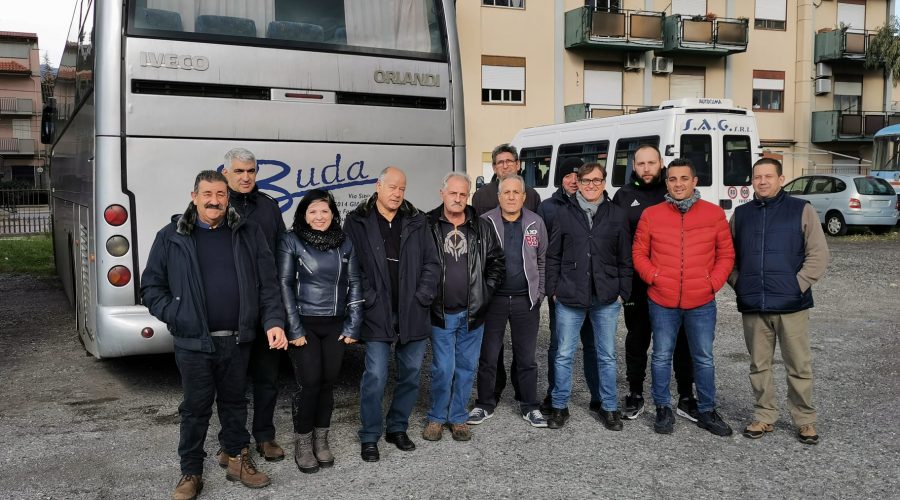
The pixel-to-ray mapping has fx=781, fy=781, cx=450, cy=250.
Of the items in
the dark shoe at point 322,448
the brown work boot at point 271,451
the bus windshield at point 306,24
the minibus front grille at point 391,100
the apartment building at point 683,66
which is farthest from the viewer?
the apartment building at point 683,66

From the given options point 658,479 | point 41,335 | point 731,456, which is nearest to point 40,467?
point 658,479

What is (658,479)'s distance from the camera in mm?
4320

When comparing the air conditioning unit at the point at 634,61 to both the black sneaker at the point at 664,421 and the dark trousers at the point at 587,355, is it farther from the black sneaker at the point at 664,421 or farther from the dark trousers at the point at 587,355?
the black sneaker at the point at 664,421

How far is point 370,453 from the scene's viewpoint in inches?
184

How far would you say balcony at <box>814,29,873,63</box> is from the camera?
30070 mm

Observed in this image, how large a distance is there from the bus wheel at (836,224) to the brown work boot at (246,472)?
18975 mm

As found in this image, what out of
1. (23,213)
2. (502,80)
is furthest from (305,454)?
(23,213)

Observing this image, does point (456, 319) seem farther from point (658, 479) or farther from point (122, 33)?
point (122, 33)

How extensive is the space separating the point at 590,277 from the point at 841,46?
97.3 feet

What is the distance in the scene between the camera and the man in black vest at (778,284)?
16.1ft

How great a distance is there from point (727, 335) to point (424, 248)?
15.9ft

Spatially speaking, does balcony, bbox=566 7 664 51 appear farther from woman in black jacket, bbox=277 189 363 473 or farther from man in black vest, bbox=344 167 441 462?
woman in black jacket, bbox=277 189 363 473

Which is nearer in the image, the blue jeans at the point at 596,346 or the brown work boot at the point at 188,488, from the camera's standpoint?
the brown work boot at the point at 188,488

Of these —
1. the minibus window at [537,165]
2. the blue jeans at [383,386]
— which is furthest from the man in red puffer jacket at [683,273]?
the minibus window at [537,165]
